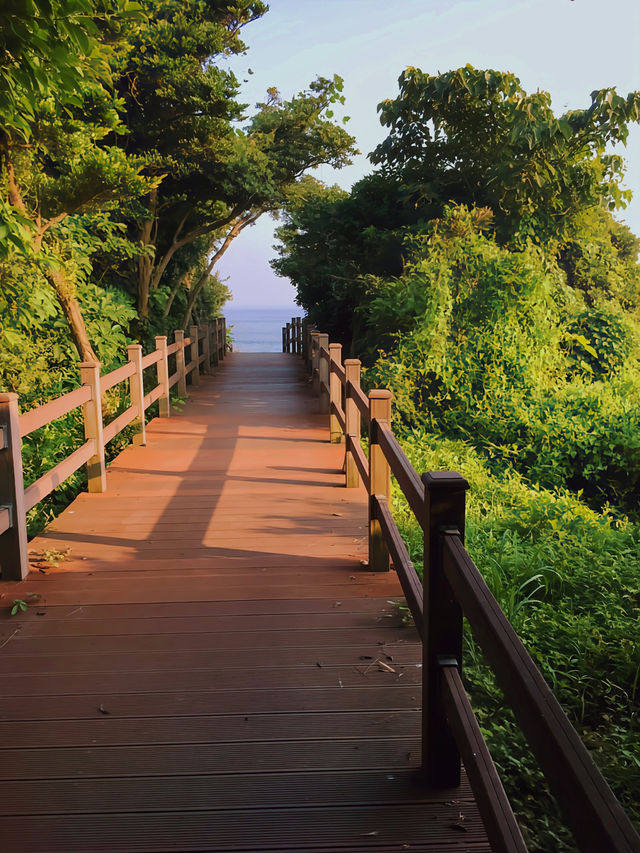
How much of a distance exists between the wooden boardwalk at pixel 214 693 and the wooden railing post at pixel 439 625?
0.38 ft

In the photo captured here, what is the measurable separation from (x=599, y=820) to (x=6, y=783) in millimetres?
2081

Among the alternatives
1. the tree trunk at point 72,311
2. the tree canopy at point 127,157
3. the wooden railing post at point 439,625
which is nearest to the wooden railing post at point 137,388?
the tree canopy at point 127,157

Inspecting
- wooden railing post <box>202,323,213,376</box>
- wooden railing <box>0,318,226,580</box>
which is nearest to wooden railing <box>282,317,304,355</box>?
wooden railing post <box>202,323,213,376</box>

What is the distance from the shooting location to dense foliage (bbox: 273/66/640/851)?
27.1ft

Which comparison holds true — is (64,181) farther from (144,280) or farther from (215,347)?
(215,347)

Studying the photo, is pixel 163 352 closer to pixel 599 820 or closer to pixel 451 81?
pixel 451 81

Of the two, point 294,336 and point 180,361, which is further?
point 294,336

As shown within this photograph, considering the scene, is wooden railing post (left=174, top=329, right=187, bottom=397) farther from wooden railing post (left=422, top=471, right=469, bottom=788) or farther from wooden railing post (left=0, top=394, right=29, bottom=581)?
wooden railing post (left=422, top=471, right=469, bottom=788)

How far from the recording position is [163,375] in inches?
411

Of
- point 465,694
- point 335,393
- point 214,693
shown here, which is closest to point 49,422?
point 335,393

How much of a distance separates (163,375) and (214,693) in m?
7.61

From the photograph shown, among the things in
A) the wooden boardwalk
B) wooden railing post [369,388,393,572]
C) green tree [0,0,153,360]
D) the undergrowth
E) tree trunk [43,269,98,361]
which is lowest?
the undergrowth

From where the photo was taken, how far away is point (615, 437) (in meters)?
10.8

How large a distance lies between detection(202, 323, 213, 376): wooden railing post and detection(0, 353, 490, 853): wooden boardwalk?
10535mm
